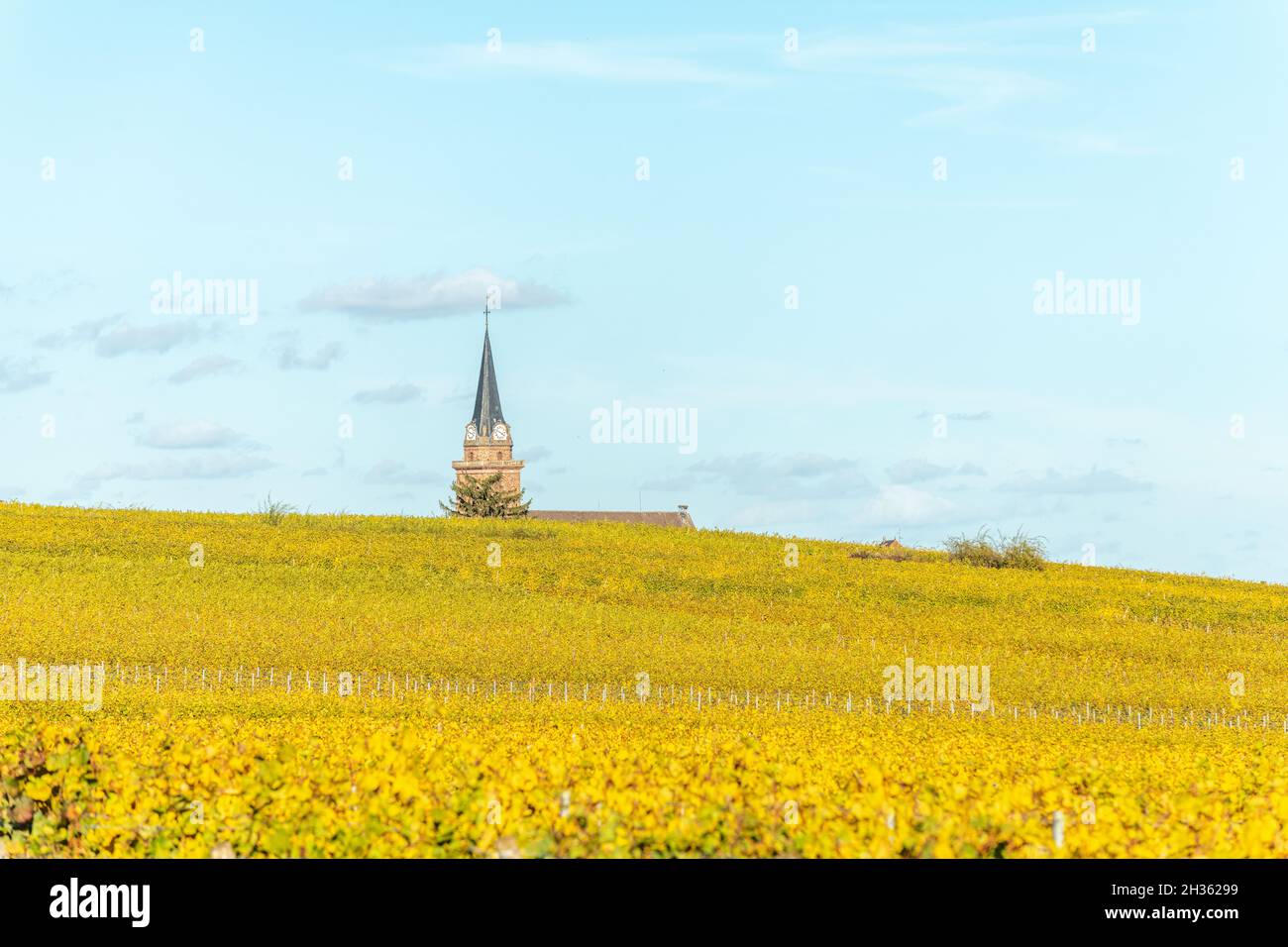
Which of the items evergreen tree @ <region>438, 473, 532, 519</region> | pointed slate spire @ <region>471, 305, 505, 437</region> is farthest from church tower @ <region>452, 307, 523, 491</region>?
evergreen tree @ <region>438, 473, 532, 519</region>

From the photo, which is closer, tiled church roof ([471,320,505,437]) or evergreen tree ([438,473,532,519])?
evergreen tree ([438,473,532,519])

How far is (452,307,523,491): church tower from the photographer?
144375mm

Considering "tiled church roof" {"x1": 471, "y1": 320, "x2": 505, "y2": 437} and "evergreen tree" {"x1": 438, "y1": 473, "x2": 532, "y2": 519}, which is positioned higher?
"tiled church roof" {"x1": 471, "y1": 320, "x2": 505, "y2": 437}

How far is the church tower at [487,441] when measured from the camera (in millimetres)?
144375

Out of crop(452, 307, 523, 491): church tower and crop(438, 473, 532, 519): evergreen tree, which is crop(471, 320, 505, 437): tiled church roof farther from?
crop(438, 473, 532, 519): evergreen tree

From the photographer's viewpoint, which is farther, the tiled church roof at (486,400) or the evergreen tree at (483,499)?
the tiled church roof at (486,400)

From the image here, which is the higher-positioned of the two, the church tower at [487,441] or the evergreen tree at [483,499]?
the church tower at [487,441]

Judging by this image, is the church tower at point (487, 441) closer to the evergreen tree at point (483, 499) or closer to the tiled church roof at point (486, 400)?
the tiled church roof at point (486, 400)

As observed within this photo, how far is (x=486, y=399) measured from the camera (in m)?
148

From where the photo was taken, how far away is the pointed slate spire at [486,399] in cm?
14662

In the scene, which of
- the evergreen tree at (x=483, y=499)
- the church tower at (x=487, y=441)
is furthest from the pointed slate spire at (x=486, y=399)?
the evergreen tree at (x=483, y=499)

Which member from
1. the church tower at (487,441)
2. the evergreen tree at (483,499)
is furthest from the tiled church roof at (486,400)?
the evergreen tree at (483,499)

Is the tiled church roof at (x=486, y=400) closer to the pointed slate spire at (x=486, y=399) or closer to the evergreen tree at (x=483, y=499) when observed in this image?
the pointed slate spire at (x=486, y=399)

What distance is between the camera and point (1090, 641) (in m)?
56.3
